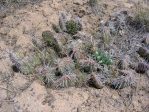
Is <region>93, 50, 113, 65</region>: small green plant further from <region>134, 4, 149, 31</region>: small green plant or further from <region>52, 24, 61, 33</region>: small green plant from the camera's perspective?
<region>134, 4, 149, 31</region>: small green plant

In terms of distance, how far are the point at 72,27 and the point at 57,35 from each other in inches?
9.9

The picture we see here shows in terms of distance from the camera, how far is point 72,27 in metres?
4.70

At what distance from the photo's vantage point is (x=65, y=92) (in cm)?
403

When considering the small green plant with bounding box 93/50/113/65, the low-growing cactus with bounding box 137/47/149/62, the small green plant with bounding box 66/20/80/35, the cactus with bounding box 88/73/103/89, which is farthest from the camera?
the small green plant with bounding box 66/20/80/35

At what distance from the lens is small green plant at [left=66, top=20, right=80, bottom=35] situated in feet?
15.4

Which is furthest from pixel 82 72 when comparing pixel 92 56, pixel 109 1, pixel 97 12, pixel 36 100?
pixel 109 1

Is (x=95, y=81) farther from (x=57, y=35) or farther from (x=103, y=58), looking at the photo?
(x=57, y=35)

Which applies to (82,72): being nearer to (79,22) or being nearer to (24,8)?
(79,22)

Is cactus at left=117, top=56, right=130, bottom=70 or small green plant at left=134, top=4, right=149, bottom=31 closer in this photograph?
cactus at left=117, top=56, right=130, bottom=70

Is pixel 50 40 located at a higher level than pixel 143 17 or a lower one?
lower

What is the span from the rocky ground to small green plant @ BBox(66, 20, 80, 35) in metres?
0.10

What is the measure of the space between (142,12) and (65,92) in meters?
1.83

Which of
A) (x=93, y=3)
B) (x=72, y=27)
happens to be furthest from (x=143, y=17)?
(x=72, y=27)

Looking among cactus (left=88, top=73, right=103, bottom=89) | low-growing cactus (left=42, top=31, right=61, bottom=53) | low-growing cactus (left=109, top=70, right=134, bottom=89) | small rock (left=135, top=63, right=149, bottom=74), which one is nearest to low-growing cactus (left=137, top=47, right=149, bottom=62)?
small rock (left=135, top=63, right=149, bottom=74)
